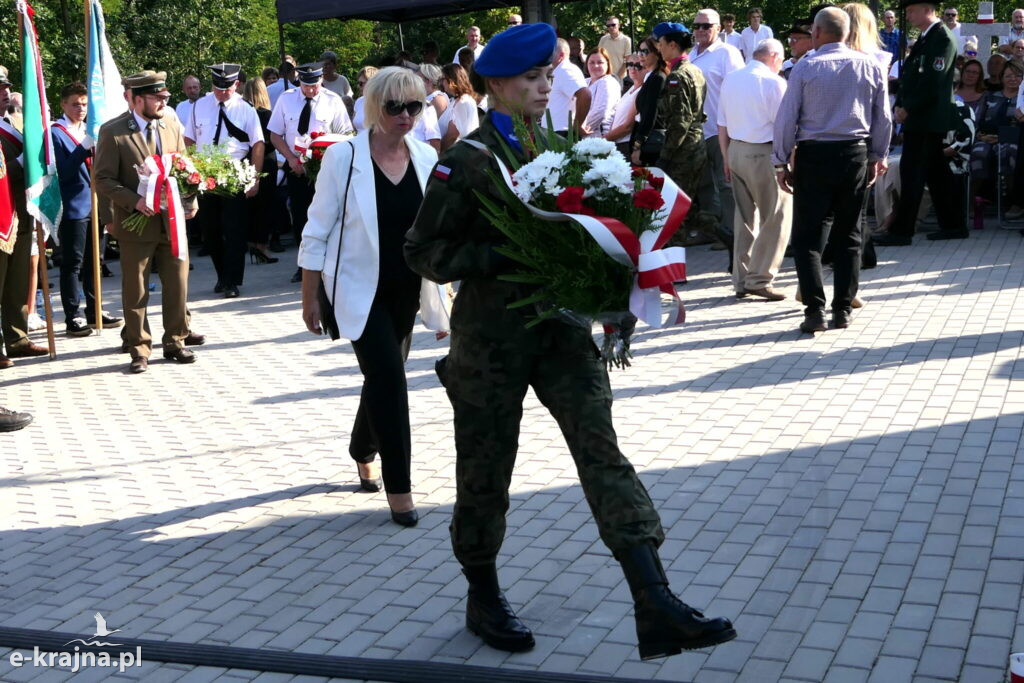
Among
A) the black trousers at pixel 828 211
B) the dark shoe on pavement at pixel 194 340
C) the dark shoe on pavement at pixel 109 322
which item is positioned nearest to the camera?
the black trousers at pixel 828 211

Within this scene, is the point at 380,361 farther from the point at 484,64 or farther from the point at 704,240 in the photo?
the point at 704,240

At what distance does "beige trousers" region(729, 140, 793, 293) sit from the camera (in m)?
10.2

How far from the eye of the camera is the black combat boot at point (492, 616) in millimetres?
4449

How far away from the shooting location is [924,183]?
1288 centimetres

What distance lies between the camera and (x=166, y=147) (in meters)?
9.75

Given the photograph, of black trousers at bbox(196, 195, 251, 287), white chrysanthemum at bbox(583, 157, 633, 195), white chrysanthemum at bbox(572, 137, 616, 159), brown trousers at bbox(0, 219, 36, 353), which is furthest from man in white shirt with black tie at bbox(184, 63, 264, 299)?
white chrysanthemum at bbox(583, 157, 633, 195)

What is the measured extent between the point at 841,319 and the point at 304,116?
6.76 meters

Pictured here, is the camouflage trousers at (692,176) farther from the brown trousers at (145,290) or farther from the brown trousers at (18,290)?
the brown trousers at (18,290)

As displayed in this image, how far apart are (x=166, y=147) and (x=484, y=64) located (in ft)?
20.1

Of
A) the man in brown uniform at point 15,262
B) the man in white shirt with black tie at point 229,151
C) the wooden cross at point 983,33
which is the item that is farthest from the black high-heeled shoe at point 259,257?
the wooden cross at point 983,33

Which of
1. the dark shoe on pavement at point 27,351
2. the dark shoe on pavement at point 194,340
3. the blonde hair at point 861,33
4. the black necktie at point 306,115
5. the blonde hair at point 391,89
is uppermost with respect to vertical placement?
the blonde hair at point 861,33

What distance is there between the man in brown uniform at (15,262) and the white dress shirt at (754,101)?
5.64 m

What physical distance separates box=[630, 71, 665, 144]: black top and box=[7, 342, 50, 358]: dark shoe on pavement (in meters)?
5.51

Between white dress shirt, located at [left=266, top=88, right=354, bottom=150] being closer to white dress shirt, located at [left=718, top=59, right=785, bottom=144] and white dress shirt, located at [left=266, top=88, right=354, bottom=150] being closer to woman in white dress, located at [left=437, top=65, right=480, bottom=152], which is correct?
woman in white dress, located at [left=437, top=65, right=480, bottom=152]
